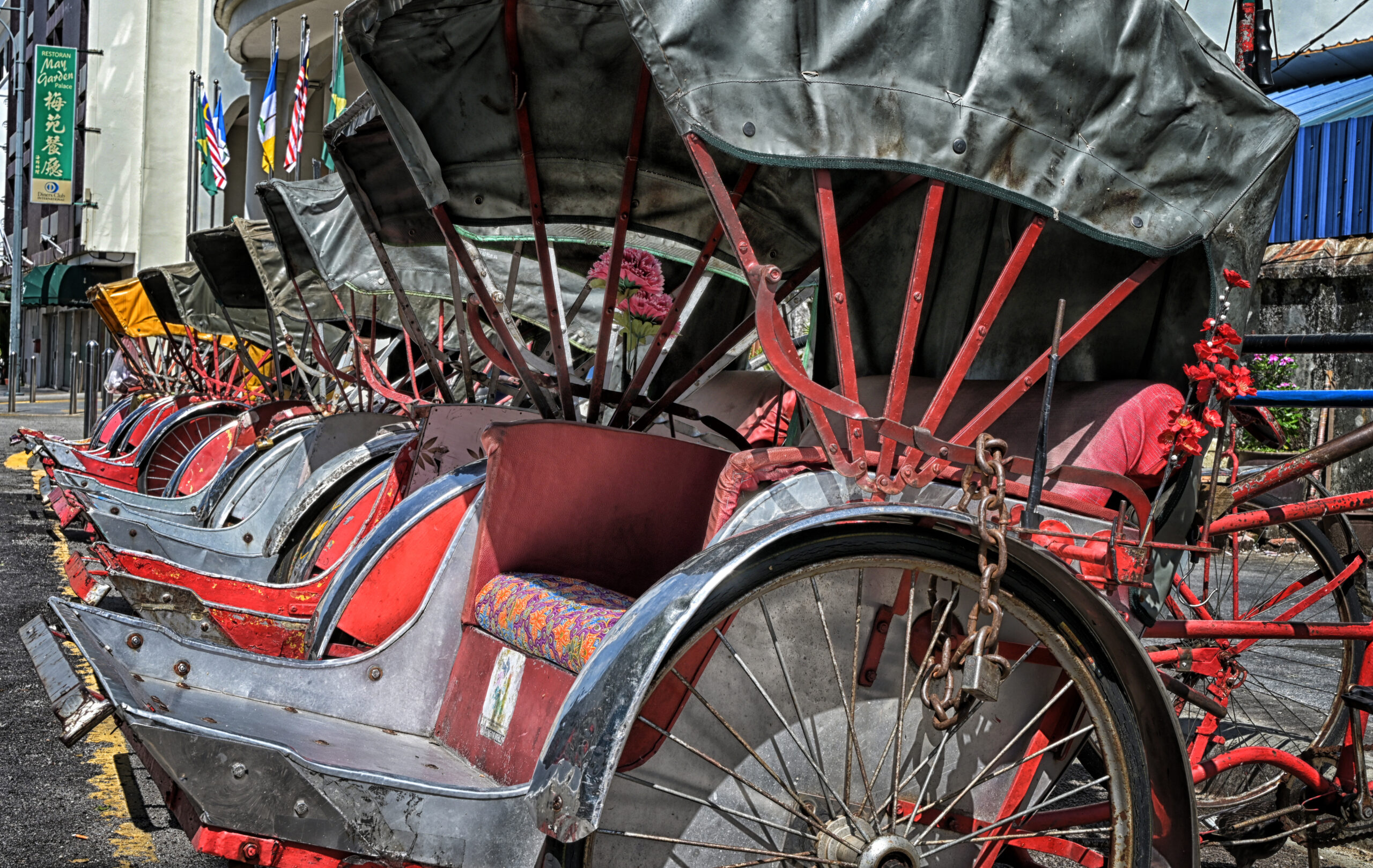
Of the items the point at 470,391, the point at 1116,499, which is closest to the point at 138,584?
the point at 470,391

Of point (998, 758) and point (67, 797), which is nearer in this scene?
point (998, 758)

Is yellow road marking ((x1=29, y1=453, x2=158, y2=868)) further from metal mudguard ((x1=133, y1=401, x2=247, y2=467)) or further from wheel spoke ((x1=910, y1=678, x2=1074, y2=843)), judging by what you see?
metal mudguard ((x1=133, y1=401, x2=247, y2=467))

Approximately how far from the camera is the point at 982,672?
1.97m

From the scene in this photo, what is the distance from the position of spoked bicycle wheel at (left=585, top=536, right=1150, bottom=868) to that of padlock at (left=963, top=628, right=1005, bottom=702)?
0.12 metres

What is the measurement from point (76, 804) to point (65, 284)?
33220mm

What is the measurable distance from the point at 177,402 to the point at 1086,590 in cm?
1050

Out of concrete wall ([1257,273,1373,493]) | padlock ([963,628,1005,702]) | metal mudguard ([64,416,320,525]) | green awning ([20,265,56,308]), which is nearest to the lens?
padlock ([963,628,1005,702])

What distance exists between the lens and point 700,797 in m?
2.21

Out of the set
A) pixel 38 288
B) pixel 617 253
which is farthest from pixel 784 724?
pixel 38 288

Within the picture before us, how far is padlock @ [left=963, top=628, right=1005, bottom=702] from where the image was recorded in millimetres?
1973

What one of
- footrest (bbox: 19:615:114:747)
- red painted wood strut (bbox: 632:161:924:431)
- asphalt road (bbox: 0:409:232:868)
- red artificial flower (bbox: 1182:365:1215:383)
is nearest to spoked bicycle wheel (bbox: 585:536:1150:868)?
red artificial flower (bbox: 1182:365:1215:383)

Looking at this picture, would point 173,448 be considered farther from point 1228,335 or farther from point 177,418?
point 1228,335

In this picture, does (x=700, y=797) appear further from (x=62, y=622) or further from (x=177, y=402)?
(x=177, y=402)

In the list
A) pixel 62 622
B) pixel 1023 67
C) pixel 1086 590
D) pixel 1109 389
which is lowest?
pixel 62 622
